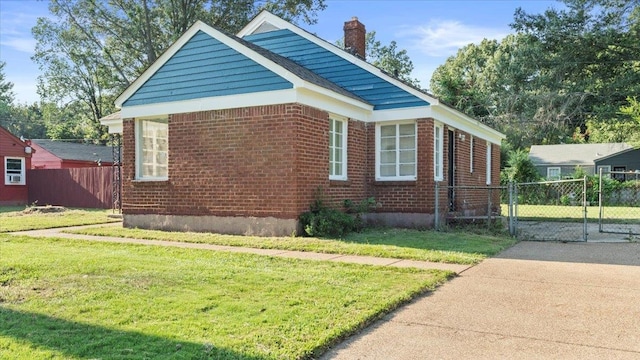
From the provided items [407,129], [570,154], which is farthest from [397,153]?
[570,154]

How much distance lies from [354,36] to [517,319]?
11.7 metres

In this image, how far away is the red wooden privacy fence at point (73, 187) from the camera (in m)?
23.3

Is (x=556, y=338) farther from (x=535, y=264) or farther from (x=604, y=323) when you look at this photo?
(x=535, y=264)

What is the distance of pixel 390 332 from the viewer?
4.38 meters

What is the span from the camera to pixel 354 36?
15.0m

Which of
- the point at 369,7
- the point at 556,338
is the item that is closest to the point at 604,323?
the point at 556,338

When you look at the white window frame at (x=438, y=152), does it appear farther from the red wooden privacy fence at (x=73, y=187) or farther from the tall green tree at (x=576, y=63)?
the red wooden privacy fence at (x=73, y=187)

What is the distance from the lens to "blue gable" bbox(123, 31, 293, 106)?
10.8 meters

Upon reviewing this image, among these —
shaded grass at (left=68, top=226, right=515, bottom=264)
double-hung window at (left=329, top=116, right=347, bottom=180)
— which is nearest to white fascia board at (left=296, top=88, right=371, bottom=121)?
double-hung window at (left=329, top=116, right=347, bottom=180)

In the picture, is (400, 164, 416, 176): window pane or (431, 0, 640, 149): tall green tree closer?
(400, 164, 416, 176): window pane

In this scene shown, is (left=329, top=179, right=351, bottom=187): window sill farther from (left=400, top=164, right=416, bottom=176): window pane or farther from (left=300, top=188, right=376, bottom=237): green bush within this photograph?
(left=400, top=164, right=416, bottom=176): window pane

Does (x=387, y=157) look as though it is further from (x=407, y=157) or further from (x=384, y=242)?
(x=384, y=242)

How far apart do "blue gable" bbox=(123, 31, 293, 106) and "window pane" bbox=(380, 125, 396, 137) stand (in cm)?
358

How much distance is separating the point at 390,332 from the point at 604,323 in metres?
2.07
